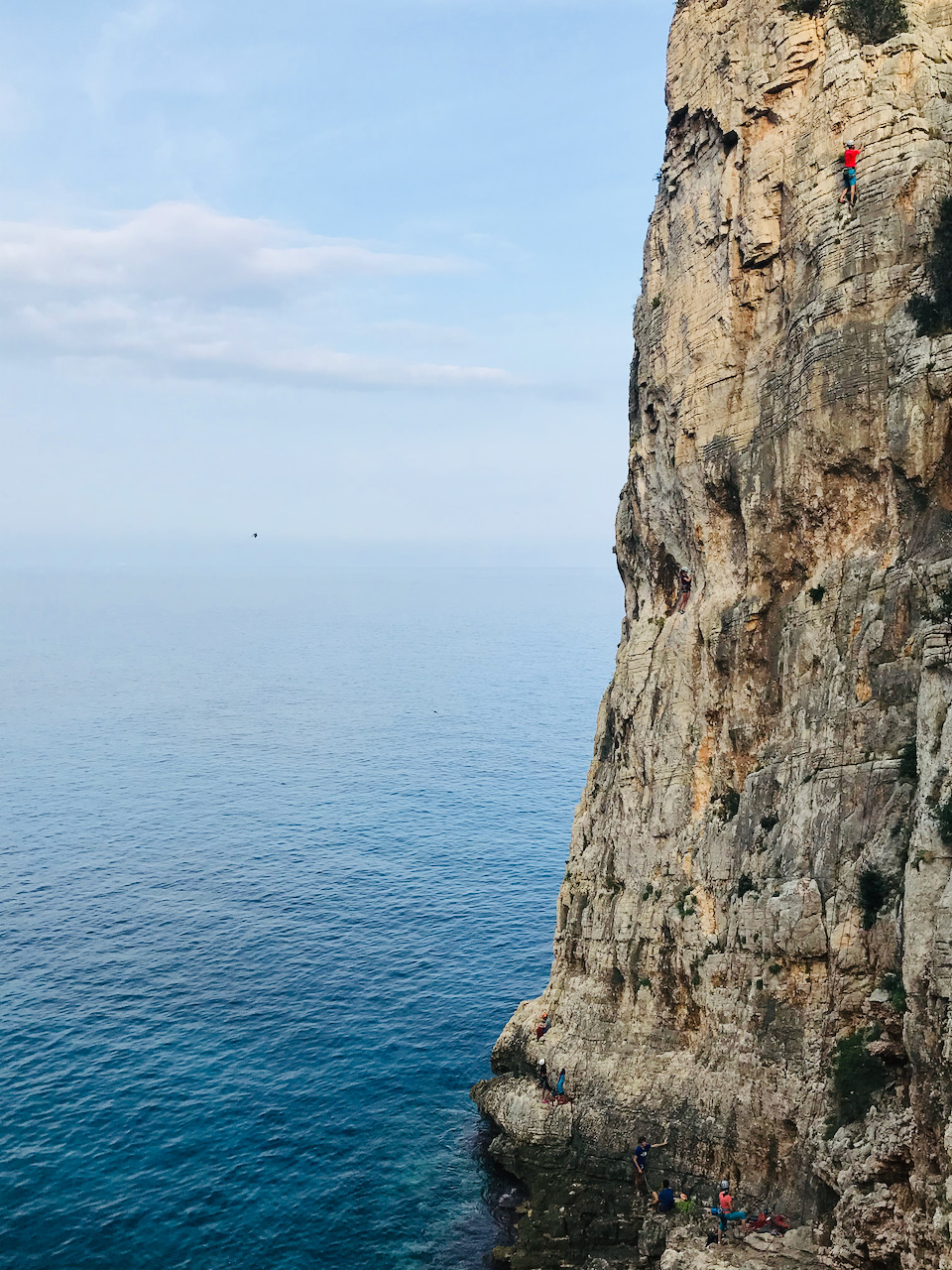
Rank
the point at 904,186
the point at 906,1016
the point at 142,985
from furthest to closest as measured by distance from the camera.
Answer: the point at 142,985, the point at 904,186, the point at 906,1016

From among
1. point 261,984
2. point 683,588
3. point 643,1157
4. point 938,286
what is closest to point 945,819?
point 938,286

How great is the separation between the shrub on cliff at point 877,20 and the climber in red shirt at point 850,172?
3.88 meters

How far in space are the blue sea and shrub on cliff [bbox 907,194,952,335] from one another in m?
32.8

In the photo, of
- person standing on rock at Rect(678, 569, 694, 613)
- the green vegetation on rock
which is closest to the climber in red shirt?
person standing on rock at Rect(678, 569, 694, 613)

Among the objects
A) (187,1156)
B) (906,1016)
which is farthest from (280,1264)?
(906,1016)

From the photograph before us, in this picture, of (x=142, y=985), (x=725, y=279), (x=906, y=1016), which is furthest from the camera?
(x=142, y=985)

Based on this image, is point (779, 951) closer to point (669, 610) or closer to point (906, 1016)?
point (906, 1016)

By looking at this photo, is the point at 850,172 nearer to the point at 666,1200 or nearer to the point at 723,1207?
the point at 723,1207

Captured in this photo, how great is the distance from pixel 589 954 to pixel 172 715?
4128 inches

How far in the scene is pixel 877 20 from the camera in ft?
123

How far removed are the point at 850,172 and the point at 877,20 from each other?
554cm

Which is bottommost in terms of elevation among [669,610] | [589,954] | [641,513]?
[589,954]

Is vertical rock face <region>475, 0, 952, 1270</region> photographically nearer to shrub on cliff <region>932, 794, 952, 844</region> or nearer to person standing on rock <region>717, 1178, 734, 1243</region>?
shrub on cliff <region>932, 794, 952, 844</region>

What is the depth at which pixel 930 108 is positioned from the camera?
117 ft
